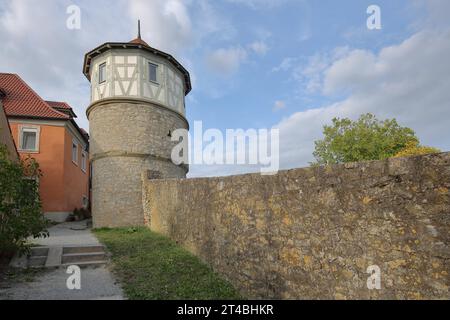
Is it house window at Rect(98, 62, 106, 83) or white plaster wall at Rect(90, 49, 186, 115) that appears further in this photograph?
house window at Rect(98, 62, 106, 83)

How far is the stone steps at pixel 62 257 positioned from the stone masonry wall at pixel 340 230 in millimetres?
3556

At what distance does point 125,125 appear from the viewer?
1381cm

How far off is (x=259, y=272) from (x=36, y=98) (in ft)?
59.1

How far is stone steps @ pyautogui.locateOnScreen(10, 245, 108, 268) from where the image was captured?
695cm

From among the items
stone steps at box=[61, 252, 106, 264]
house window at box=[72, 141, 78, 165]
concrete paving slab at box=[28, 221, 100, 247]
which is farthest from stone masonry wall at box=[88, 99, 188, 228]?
stone steps at box=[61, 252, 106, 264]

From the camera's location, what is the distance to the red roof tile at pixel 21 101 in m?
16.3

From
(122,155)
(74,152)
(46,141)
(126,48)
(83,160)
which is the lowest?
(122,155)

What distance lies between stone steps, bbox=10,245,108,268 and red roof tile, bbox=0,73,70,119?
10.7 m

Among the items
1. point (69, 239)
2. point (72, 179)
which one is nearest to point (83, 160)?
point (72, 179)

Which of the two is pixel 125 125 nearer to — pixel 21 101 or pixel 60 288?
pixel 21 101

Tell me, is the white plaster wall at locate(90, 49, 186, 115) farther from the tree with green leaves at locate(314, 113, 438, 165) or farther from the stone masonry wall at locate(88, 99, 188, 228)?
the tree with green leaves at locate(314, 113, 438, 165)

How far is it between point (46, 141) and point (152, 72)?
7.06m

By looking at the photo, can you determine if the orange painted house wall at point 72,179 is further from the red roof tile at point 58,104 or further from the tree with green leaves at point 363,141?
the tree with green leaves at point 363,141
